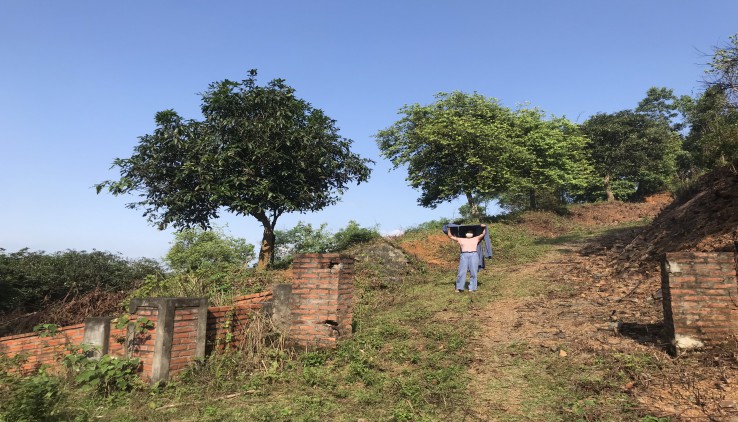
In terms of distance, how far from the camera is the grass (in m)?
4.70

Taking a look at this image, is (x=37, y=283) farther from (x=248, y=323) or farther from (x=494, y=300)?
(x=494, y=300)

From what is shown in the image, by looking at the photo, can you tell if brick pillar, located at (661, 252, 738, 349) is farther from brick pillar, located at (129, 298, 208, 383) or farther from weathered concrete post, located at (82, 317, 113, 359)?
weathered concrete post, located at (82, 317, 113, 359)

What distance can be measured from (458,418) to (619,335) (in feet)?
10.9

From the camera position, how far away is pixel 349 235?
59.2 feet

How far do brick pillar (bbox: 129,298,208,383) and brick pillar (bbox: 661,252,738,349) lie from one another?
650 cm

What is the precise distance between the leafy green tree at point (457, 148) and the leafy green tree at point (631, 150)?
11.0 m

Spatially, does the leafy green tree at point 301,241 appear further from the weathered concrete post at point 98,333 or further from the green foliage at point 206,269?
the weathered concrete post at point 98,333

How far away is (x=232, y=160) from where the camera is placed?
1561 centimetres

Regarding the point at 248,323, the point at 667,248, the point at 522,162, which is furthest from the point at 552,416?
the point at 522,162

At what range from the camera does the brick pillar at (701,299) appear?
17.4 ft

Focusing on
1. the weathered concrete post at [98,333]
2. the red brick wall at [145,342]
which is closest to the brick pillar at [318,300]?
the red brick wall at [145,342]

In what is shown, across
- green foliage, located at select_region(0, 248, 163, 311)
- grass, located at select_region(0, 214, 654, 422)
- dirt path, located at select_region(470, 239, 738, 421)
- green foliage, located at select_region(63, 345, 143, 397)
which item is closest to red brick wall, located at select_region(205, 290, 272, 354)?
grass, located at select_region(0, 214, 654, 422)

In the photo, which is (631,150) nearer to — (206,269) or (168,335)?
(206,269)

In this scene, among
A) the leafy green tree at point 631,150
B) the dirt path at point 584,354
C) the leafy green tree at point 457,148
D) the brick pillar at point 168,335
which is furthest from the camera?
the leafy green tree at point 631,150
